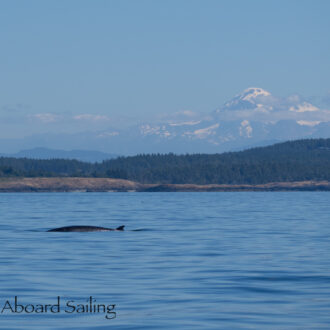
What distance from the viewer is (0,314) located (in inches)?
841

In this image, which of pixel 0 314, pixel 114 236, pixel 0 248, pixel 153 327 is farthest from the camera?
pixel 114 236

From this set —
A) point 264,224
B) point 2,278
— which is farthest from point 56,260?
point 264,224

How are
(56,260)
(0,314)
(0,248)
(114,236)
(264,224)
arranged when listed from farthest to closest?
(264,224), (114,236), (0,248), (56,260), (0,314)

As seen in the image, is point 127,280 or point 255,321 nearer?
point 255,321

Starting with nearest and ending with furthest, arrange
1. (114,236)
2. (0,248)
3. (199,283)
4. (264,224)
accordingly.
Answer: (199,283) < (0,248) < (114,236) < (264,224)

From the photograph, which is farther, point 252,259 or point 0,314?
point 252,259

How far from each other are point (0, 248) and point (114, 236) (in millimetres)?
8694

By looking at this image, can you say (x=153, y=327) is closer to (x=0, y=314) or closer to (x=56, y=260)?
(x=0, y=314)

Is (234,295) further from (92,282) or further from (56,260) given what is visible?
(56,260)

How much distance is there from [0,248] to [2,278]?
36.1 feet

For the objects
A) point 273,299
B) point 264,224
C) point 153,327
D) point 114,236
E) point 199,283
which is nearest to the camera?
point 153,327

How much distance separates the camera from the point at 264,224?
57094 millimetres

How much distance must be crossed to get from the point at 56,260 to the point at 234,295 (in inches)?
427

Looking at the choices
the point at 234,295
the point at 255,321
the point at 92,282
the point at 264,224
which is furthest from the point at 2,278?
the point at 264,224
